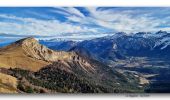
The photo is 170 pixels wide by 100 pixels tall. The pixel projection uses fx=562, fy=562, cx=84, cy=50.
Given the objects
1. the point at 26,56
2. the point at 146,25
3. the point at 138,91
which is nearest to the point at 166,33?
the point at 146,25

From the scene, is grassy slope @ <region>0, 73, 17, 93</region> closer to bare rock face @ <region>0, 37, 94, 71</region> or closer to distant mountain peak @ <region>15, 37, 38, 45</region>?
bare rock face @ <region>0, 37, 94, 71</region>

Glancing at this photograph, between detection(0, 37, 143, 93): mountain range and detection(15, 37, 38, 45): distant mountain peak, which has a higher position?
detection(15, 37, 38, 45): distant mountain peak

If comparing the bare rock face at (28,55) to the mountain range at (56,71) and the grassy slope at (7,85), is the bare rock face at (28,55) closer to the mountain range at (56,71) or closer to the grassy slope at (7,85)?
the mountain range at (56,71)

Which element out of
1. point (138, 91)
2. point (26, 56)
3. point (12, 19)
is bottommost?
point (138, 91)

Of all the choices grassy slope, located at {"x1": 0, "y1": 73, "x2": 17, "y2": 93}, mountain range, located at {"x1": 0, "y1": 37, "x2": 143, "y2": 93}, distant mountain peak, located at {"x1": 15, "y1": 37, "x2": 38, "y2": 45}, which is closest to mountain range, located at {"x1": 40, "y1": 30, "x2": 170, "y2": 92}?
mountain range, located at {"x1": 0, "y1": 37, "x2": 143, "y2": 93}

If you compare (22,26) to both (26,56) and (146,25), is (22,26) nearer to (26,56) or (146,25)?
(26,56)

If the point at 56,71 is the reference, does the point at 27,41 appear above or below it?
above

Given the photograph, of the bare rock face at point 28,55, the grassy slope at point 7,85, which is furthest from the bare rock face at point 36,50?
the grassy slope at point 7,85

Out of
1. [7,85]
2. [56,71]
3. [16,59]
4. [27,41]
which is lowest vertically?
[7,85]

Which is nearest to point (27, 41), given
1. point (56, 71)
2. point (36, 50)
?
point (36, 50)

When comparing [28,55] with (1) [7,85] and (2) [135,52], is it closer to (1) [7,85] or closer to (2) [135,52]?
(1) [7,85]

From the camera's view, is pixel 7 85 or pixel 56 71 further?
pixel 56 71
